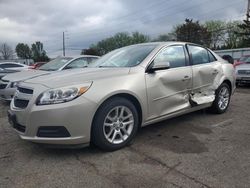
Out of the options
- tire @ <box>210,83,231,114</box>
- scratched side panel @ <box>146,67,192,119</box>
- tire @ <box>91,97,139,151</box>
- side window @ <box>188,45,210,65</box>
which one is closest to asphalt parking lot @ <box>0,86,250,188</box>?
tire @ <box>91,97,139,151</box>

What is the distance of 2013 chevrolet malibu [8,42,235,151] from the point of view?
3.51 metres

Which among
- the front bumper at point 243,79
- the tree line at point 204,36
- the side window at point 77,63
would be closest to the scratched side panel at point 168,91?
the side window at point 77,63

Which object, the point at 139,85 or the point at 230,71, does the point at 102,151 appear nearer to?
the point at 139,85

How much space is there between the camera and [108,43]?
2781 inches

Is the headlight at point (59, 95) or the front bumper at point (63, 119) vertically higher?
the headlight at point (59, 95)

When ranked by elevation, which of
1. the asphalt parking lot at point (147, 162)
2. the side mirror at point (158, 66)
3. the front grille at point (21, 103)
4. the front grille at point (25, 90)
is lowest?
the asphalt parking lot at point (147, 162)

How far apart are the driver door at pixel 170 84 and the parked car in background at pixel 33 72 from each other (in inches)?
111

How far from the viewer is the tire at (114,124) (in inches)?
145

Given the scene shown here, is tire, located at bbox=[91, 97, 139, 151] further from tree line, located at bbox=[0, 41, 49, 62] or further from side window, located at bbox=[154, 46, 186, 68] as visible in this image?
tree line, located at bbox=[0, 41, 49, 62]

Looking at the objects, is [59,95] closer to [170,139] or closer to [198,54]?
[170,139]

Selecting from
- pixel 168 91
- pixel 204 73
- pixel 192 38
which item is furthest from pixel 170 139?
pixel 192 38

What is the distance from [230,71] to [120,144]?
133 inches

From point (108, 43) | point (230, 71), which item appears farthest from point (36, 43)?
point (230, 71)

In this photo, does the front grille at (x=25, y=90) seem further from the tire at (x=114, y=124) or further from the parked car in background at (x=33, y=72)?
the parked car in background at (x=33, y=72)
